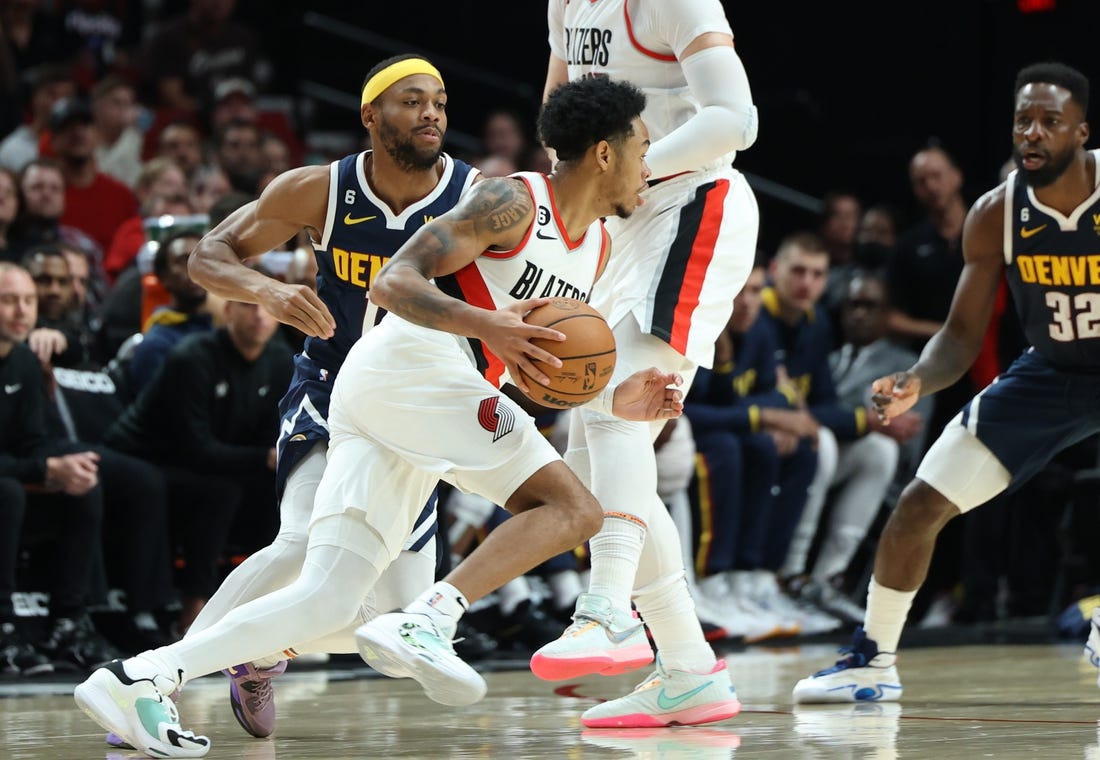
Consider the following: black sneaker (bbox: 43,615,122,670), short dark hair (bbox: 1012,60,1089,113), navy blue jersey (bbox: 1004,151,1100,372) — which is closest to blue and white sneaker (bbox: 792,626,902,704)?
navy blue jersey (bbox: 1004,151,1100,372)

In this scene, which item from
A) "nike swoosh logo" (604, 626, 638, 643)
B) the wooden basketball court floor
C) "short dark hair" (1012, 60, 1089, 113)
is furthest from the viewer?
"short dark hair" (1012, 60, 1089, 113)

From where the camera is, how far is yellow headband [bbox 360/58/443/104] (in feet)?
17.8

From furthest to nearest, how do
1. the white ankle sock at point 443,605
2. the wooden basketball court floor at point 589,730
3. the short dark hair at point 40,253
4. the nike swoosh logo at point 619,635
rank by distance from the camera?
the short dark hair at point 40,253
the nike swoosh logo at point 619,635
the wooden basketball court floor at point 589,730
the white ankle sock at point 443,605

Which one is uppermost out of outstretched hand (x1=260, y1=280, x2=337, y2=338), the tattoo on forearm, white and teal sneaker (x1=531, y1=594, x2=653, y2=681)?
the tattoo on forearm

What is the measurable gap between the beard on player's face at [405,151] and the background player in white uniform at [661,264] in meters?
0.56

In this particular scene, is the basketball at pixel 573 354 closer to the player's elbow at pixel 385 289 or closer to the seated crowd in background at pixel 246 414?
the player's elbow at pixel 385 289

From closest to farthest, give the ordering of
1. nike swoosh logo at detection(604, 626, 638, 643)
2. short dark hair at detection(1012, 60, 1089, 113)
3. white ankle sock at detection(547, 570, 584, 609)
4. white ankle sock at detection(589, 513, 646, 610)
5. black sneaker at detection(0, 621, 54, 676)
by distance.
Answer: nike swoosh logo at detection(604, 626, 638, 643) → white ankle sock at detection(589, 513, 646, 610) → short dark hair at detection(1012, 60, 1089, 113) → black sneaker at detection(0, 621, 54, 676) → white ankle sock at detection(547, 570, 584, 609)

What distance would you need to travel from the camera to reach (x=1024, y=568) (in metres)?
10.7

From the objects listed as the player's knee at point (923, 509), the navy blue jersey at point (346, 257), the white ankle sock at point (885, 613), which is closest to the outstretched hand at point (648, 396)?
the navy blue jersey at point (346, 257)

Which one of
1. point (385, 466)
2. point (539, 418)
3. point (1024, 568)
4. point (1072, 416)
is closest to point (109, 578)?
point (539, 418)

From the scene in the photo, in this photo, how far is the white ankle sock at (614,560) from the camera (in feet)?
16.6

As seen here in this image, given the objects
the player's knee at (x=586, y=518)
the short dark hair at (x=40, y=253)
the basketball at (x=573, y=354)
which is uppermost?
the short dark hair at (x=40, y=253)

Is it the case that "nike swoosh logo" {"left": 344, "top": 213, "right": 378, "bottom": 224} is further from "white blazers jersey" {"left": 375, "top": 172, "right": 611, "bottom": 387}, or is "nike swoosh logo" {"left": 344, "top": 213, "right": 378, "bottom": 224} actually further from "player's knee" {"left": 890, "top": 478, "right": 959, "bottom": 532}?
"player's knee" {"left": 890, "top": 478, "right": 959, "bottom": 532}

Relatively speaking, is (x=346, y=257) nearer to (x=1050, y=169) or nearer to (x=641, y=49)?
(x=641, y=49)
